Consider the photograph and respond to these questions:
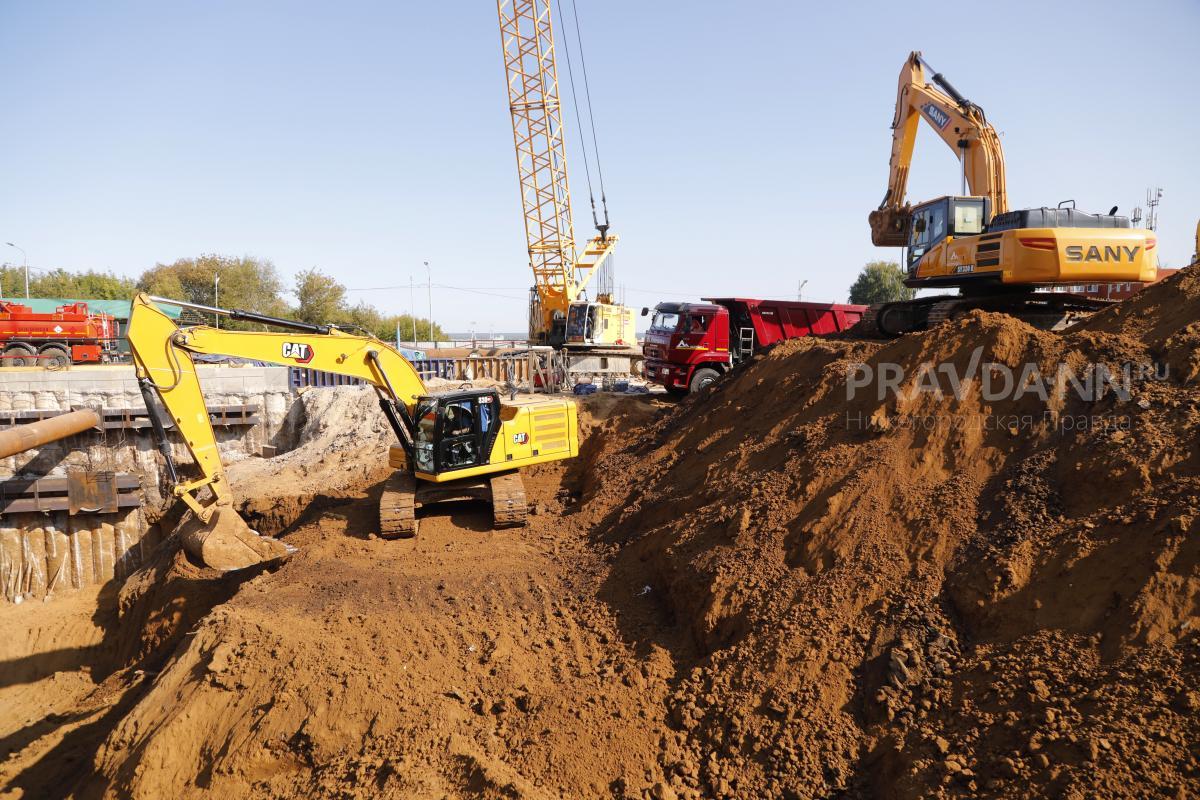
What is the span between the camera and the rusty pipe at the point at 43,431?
39.1 ft

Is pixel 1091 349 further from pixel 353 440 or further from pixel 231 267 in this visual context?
pixel 231 267

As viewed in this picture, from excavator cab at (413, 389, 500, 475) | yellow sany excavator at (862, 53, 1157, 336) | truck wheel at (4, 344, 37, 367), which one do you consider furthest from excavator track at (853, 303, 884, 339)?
truck wheel at (4, 344, 37, 367)

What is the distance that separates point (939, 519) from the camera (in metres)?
6.68

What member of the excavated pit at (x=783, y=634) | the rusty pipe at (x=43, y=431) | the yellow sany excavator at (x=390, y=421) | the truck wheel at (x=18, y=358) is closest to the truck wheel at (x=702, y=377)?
the yellow sany excavator at (x=390, y=421)

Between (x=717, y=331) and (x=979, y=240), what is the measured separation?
5924mm

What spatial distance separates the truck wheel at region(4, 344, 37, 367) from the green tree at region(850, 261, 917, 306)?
46032 mm

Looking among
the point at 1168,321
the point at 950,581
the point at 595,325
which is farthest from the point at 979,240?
the point at 595,325

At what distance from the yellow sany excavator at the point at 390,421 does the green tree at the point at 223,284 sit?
42427mm

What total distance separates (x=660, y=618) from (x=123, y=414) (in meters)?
14.3

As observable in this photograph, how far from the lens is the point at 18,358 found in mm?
23078

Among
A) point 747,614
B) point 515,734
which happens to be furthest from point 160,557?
point 747,614

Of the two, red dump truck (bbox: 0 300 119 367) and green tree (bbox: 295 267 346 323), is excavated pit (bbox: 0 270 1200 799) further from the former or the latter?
green tree (bbox: 295 267 346 323)

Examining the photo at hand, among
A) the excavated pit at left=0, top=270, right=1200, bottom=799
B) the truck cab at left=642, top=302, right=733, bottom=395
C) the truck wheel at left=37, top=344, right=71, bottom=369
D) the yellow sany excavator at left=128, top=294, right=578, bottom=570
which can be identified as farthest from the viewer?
the truck wheel at left=37, top=344, right=71, bottom=369

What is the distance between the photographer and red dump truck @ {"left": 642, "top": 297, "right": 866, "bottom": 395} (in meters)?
15.7
